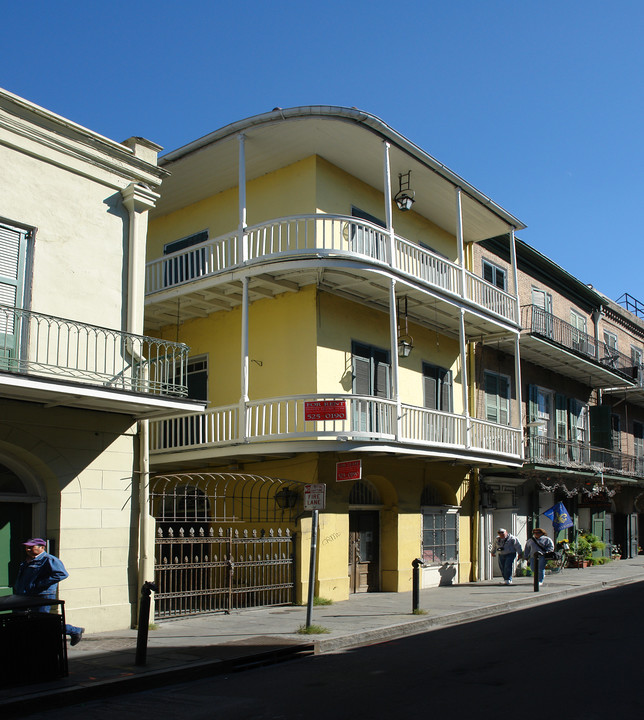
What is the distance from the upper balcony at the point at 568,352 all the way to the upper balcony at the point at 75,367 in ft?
42.1

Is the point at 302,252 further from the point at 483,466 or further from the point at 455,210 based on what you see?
the point at 483,466

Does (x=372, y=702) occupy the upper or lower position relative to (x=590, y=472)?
lower

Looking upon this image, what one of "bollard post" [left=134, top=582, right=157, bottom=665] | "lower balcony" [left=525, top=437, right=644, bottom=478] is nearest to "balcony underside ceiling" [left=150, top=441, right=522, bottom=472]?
"lower balcony" [left=525, top=437, right=644, bottom=478]

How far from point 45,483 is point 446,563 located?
37.0 ft

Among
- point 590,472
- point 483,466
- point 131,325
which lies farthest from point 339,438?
point 590,472

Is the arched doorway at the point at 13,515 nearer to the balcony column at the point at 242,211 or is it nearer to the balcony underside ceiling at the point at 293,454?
the balcony underside ceiling at the point at 293,454

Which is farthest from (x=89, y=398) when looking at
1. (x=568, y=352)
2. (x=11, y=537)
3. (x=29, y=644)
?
(x=568, y=352)

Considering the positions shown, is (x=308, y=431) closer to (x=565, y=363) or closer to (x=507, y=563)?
(x=507, y=563)

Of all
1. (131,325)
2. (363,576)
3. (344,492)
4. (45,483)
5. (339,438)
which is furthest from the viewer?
(363,576)

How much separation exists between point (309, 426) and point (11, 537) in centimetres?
613

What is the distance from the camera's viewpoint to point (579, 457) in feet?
83.2

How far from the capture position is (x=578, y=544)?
24672 mm

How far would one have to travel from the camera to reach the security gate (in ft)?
40.6

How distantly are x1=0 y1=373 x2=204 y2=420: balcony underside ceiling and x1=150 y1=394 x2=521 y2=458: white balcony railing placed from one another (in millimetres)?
3201
